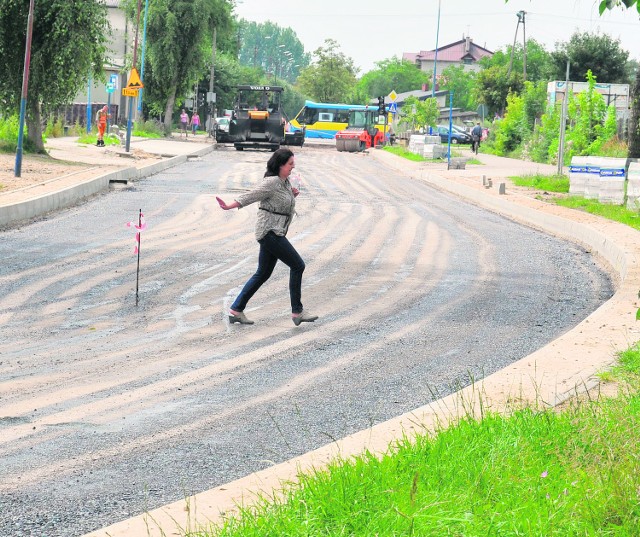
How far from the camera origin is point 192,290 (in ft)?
41.8

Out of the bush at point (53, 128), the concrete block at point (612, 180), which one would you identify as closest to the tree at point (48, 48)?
the concrete block at point (612, 180)

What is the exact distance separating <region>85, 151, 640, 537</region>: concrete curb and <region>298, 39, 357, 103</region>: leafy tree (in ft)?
391

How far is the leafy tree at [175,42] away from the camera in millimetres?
65500

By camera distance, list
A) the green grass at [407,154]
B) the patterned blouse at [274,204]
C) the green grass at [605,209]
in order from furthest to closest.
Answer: the green grass at [407,154] → the green grass at [605,209] → the patterned blouse at [274,204]

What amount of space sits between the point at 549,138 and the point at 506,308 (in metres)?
34.7

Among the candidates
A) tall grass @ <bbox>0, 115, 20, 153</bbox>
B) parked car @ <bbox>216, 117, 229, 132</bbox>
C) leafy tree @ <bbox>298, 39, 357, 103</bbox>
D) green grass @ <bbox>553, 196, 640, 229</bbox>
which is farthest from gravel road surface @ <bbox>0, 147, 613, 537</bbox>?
leafy tree @ <bbox>298, 39, 357, 103</bbox>

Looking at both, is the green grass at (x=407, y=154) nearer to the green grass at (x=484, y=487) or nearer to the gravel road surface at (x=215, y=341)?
the gravel road surface at (x=215, y=341)

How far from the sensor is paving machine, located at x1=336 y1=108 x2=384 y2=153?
6381cm

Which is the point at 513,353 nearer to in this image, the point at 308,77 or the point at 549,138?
the point at 549,138

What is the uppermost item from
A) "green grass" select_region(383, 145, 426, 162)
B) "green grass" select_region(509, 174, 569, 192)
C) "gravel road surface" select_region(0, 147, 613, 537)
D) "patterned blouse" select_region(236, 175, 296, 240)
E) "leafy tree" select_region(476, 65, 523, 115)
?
"leafy tree" select_region(476, 65, 523, 115)

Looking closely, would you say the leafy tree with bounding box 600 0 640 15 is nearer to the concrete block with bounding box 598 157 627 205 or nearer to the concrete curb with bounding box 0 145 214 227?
the concrete curb with bounding box 0 145 214 227

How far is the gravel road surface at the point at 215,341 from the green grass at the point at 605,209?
2455mm

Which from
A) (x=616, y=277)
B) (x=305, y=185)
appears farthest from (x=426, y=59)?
(x=616, y=277)

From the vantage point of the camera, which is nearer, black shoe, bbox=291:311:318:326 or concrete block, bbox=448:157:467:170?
black shoe, bbox=291:311:318:326
